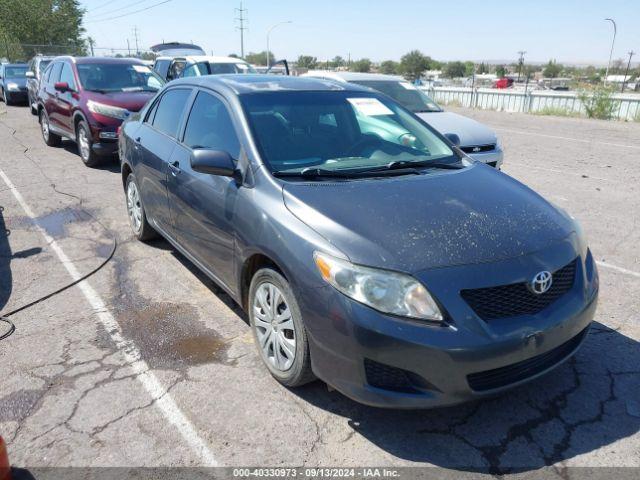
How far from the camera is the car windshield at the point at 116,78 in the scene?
9.43m

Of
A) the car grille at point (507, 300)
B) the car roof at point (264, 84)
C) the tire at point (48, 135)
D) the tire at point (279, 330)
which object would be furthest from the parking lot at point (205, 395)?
the tire at point (48, 135)

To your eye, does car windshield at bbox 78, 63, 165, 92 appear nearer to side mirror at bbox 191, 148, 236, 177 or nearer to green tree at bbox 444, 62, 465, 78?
side mirror at bbox 191, 148, 236, 177

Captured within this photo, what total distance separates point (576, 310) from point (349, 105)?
2206 mm

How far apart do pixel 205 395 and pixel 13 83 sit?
2140 centimetres

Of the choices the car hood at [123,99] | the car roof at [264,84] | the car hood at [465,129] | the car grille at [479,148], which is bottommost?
the car grille at [479,148]

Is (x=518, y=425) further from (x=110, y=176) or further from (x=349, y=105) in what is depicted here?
(x=110, y=176)

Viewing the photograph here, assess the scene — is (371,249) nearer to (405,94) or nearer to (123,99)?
(405,94)

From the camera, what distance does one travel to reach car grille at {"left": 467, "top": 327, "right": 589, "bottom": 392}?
8.23ft

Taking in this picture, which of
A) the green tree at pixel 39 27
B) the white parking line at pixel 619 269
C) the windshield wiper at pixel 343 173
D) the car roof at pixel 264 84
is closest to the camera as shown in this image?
the windshield wiper at pixel 343 173

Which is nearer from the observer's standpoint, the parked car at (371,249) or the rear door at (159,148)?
the parked car at (371,249)

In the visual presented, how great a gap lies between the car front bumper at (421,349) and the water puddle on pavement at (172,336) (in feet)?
3.70

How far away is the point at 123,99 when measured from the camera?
8.98m

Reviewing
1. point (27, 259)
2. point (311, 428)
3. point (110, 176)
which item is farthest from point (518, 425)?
point (110, 176)

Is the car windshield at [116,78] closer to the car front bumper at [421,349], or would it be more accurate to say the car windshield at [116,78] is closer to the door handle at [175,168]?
the door handle at [175,168]
